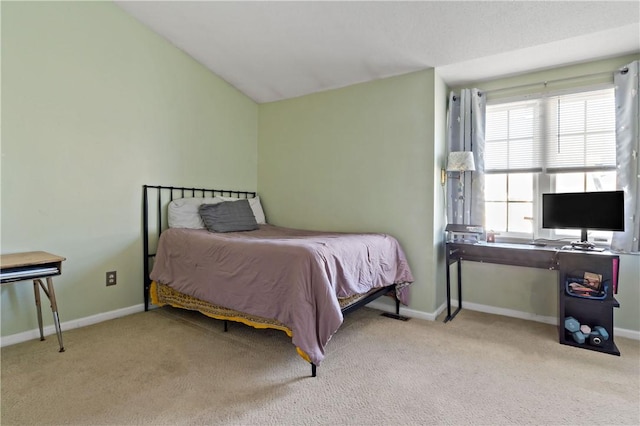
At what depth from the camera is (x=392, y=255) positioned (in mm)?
2891

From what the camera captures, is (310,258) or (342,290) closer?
(310,258)

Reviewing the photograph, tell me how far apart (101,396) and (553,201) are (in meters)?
3.39

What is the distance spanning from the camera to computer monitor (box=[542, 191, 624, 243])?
244 centimetres

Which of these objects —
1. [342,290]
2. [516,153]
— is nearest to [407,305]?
[342,290]

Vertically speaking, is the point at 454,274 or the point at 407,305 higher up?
the point at 454,274

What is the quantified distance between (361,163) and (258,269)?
65.3 inches

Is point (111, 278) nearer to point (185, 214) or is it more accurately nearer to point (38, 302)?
point (38, 302)

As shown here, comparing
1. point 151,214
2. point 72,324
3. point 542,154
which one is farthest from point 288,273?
point 542,154

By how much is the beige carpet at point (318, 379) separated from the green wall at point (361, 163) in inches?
33.2

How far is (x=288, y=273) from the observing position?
2020 millimetres

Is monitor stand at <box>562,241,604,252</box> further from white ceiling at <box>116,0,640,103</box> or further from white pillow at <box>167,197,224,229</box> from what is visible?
white pillow at <box>167,197,224,229</box>

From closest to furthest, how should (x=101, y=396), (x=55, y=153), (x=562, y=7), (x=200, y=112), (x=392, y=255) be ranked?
(x=101, y=396) → (x=562, y=7) → (x=55, y=153) → (x=392, y=255) → (x=200, y=112)

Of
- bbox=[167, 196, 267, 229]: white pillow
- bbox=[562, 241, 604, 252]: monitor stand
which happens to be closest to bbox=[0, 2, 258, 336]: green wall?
bbox=[167, 196, 267, 229]: white pillow

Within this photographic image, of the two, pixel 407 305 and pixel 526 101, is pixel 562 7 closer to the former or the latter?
pixel 526 101
